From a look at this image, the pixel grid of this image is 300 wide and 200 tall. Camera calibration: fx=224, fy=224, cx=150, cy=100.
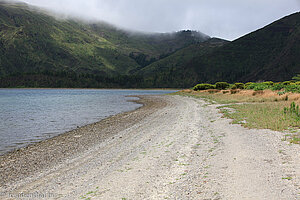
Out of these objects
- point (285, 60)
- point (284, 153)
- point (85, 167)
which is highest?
point (285, 60)

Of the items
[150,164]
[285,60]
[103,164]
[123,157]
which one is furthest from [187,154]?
[285,60]

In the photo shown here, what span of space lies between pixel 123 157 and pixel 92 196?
4144 mm

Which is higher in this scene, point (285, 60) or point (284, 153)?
point (285, 60)

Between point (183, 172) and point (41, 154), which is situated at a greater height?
point (183, 172)

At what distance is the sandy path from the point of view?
6.39 meters

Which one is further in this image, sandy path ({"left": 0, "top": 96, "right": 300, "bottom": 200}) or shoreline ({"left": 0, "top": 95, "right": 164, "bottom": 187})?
shoreline ({"left": 0, "top": 95, "right": 164, "bottom": 187})

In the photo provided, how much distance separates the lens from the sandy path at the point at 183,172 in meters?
6.39

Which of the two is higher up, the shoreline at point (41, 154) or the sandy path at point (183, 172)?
the sandy path at point (183, 172)

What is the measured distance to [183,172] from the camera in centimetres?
803

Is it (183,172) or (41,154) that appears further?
(41,154)

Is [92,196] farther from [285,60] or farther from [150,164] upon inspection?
[285,60]

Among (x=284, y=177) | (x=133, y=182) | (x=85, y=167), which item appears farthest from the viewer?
(x=85, y=167)

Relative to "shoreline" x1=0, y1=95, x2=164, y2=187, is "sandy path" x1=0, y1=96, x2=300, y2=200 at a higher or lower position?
higher

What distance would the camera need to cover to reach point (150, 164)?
365 inches
